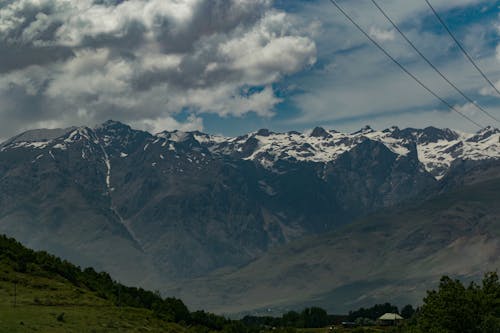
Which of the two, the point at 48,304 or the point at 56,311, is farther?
the point at 48,304

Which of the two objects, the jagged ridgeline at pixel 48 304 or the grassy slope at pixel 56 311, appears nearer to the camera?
the grassy slope at pixel 56 311

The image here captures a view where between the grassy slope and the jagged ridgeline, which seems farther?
the jagged ridgeline

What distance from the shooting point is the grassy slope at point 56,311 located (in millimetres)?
103375

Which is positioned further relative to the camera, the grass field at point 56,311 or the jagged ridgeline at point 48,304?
the jagged ridgeline at point 48,304

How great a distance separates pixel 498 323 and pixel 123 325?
6437 centimetres

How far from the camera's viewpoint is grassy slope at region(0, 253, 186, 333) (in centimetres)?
Result: 10338

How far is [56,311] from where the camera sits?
115188 mm

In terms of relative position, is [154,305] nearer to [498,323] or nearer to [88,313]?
[88,313]

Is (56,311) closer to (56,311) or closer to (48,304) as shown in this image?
(56,311)

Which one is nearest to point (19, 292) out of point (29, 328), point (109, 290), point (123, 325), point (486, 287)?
point (123, 325)

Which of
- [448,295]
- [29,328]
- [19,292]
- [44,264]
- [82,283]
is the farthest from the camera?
[82,283]

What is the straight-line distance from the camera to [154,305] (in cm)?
19675

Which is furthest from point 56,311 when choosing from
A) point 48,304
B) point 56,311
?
point 48,304

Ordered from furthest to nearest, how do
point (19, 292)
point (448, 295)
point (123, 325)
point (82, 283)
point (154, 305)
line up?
point (154, 305) → point (82, 283) → point (448, 295) → point (19, 292) → point (123, 325)
